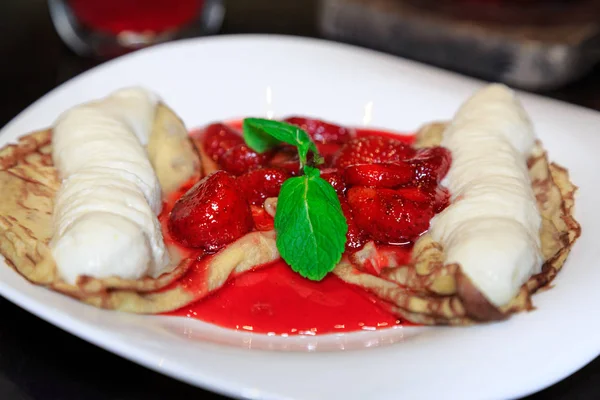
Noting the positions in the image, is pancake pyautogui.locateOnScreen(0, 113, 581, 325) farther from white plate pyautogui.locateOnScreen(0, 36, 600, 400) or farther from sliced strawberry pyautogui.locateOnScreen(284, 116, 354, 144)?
sliced strawberry pyautogui.locateOnScreen(284, 116, 354, 144)

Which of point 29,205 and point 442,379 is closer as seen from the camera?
point 442,379

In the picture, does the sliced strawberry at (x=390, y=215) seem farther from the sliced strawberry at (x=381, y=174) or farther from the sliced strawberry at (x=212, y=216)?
the sliced strawberry at (x=212, y=216)

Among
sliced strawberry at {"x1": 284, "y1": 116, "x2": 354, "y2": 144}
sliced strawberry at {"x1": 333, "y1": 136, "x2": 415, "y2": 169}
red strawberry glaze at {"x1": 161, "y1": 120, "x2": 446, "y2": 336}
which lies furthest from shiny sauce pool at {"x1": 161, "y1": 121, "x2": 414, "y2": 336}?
sliced strawberry at {"x1": 284, "y1": 116, "x2": 354, "y2": 144}

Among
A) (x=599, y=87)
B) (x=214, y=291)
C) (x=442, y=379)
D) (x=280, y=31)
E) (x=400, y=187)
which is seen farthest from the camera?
(x=280, y=31)

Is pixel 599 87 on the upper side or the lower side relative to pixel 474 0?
lower

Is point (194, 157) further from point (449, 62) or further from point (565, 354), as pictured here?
point (449, 62)

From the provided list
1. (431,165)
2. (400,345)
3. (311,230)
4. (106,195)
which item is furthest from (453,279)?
(106,195)

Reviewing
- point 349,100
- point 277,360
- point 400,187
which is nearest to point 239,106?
point 349,100
